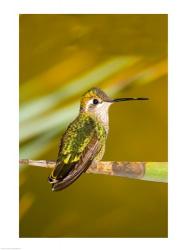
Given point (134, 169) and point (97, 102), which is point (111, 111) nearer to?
point (97, 102)

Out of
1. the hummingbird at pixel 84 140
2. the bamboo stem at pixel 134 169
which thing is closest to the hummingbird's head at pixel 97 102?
the hummingbird at pixel 84 140

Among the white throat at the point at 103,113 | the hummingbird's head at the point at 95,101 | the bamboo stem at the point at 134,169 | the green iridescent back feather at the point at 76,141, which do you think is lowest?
the bamboo stem at the point at 134,169

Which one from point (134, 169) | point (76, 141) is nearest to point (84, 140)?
point (76, 141)

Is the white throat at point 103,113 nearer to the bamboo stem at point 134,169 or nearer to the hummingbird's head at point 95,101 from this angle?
the hummingbird's head at point 95,101

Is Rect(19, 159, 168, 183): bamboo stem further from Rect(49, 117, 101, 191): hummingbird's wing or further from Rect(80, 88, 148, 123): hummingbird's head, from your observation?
Rect(80, 88, 148, 123): hummingbird's head

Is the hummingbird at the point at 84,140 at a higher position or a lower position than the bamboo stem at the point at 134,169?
higher

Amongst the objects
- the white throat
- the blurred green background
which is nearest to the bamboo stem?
the blurred green background
